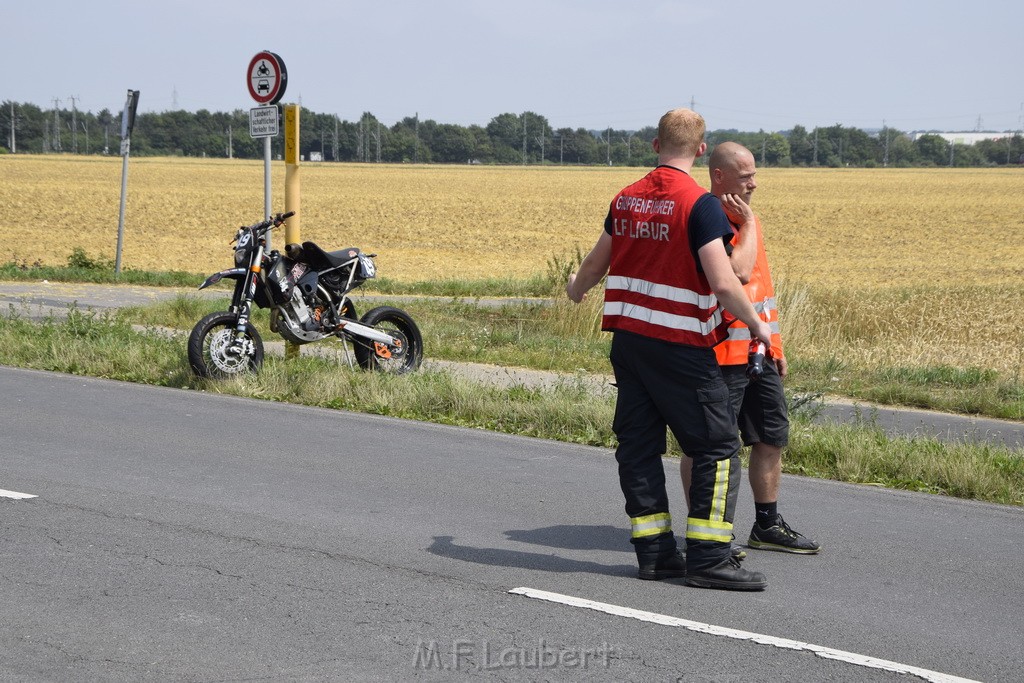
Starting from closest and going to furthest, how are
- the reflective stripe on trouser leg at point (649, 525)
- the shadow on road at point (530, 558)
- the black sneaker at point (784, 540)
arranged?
1. the reflective stripe on trouser leg at point (649, 525)
2. the shadow on road at point (530, 558)
3. the black sneaker at point (784, 540)

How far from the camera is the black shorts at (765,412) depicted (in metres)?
5.64

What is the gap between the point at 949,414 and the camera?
1094 cm

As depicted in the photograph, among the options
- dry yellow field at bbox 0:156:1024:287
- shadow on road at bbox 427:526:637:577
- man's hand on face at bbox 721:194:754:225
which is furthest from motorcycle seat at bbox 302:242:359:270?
dry yellow field at bbox 0:156:1024:287

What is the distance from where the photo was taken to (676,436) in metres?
5.31

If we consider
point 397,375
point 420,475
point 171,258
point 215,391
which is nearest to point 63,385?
point 215,391

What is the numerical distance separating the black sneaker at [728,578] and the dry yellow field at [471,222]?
1517 centimetres

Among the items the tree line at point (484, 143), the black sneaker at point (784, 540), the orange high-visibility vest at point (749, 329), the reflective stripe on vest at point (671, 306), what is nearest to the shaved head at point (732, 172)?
the orange high-visibility vest at point (749, 329)

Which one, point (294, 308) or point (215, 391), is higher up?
point (294, 308)

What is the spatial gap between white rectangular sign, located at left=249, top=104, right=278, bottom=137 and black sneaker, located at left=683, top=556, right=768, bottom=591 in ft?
24.6

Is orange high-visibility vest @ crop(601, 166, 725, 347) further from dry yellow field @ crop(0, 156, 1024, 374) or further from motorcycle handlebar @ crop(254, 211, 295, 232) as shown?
dry yellow field @ crop(0, 156, 1024, 374)

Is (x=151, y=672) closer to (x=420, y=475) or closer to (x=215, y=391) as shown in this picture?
(x=420, y=475)

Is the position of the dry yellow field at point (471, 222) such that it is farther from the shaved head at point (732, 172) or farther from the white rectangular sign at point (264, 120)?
the shaved head at point (732, 172)

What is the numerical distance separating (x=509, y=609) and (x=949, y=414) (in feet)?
23.1

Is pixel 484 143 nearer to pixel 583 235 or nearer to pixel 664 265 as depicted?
pixel 583 235
